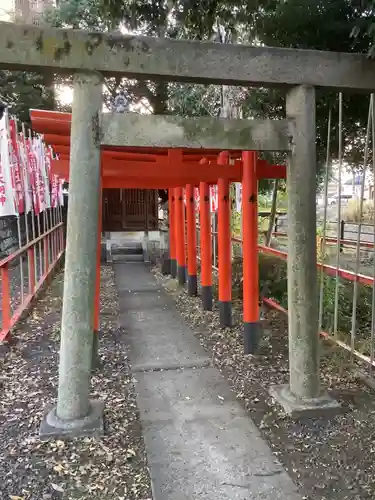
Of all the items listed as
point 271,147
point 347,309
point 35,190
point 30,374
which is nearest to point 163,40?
point 271,147

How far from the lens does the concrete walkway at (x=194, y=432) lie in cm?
Answer: 285

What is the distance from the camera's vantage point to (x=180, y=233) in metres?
9.59

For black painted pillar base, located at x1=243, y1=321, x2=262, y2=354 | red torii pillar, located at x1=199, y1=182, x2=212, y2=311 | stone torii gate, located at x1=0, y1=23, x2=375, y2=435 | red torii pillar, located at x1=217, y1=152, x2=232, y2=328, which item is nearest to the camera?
stone torii gate, located at x1=0, y1=23, x2=375, y2=435

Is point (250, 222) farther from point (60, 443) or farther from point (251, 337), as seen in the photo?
point (60, 443)

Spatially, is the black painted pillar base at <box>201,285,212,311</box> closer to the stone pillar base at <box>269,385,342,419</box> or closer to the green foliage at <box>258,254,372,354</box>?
the green foliage at <box>258,254,372,354</box>

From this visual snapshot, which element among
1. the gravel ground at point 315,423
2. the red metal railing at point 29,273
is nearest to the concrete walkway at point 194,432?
the gravel ground at point 315,423

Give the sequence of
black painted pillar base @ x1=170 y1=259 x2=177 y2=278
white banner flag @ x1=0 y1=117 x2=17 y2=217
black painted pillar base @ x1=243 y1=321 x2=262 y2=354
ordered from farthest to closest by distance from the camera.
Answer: black painted pillar base @ x1=170 y1=259 x2=177 y2=278 → white banner flag @ x1=0 y1=117 x2=17 y2=217 → black painted pillar base @ x1=243 y1=321 x2=262 y2=354

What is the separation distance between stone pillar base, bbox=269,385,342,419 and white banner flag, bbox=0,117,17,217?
4996 millimetres

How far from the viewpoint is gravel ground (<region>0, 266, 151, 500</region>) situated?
2850mm

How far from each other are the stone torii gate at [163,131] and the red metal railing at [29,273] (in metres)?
2.10

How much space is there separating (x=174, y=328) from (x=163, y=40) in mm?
4142

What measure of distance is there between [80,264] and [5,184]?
418cm

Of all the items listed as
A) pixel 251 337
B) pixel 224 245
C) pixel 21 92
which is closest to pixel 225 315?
pixel 224 245

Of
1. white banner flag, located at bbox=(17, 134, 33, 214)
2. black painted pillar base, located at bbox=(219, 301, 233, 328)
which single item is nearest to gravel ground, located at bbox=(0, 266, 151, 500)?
black painted pillar base, located at bbox=(219, 301, 233, 328)
